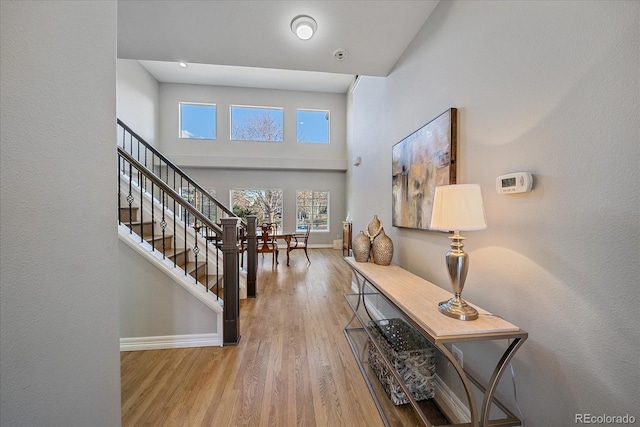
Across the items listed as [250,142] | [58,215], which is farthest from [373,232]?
[250,142]

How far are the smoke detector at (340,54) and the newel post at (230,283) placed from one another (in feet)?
5.82

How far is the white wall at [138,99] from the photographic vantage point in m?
5.16

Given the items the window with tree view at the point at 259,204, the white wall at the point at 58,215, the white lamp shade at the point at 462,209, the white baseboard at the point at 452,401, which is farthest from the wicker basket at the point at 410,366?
the window with tree view at the point at 259,204

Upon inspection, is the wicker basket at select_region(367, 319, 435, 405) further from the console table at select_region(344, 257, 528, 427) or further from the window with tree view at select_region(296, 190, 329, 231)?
the window with tree view at select_region(296, 190, 329, 231)

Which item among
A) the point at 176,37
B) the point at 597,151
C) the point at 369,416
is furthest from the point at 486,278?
the point at 176,37

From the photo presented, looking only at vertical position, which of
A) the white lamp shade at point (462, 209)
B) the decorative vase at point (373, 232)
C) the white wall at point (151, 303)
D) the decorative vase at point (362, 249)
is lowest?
the white wall at point (151, 303)

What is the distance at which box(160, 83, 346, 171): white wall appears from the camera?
712 cm

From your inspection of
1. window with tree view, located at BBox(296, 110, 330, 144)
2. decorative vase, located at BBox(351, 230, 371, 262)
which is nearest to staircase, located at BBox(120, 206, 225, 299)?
decorative vase, located at BBox(351, 230, 371, 262)

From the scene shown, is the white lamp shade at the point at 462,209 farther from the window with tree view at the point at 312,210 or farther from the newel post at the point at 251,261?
the window with tree view at the point at 312,210

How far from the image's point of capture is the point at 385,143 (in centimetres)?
272

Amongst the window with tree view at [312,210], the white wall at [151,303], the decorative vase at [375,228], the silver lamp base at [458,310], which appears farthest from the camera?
the window with tree view at [312,210]

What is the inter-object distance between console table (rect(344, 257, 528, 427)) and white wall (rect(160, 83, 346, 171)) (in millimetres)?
5647

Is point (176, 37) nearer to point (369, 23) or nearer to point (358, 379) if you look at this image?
point (369, 23)

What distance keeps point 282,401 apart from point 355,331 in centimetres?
109
